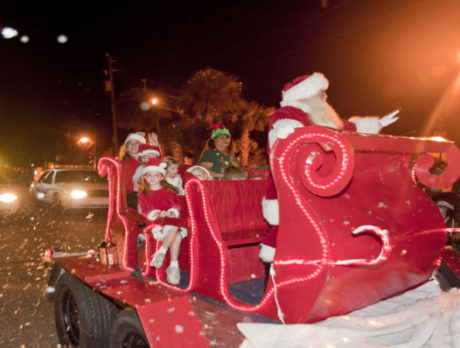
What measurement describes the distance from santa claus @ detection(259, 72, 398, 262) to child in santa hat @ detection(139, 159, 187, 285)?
3.35ft

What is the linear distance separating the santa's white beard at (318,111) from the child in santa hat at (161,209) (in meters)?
1.45

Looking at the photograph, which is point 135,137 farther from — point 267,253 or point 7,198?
point 7,198

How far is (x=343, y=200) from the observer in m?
1.96

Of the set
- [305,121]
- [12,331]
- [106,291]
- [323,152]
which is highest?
[305,121]

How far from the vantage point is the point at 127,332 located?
2238 mm

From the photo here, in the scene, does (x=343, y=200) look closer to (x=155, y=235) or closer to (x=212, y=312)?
(x=212, y=312)

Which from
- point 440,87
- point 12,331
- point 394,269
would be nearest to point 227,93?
point 440,87

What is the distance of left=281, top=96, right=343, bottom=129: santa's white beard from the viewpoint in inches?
96.3

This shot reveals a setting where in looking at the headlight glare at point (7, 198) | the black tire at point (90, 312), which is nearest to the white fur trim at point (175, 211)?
the black tire at point (90, 312)

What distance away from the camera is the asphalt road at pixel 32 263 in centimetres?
383

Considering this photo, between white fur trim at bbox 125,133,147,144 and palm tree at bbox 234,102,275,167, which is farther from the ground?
palm tree at bbox 234,102,275,167

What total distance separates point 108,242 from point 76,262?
0.62 m

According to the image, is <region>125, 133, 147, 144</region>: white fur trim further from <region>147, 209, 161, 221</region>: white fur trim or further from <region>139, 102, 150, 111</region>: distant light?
<region>139, 102, 150, 111</region>: distant light

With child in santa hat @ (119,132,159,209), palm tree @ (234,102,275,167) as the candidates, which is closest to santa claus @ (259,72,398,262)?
child in santa hat @ (119,132,159,209)
